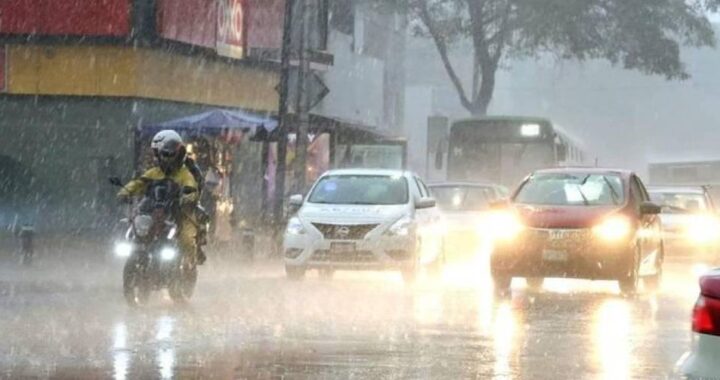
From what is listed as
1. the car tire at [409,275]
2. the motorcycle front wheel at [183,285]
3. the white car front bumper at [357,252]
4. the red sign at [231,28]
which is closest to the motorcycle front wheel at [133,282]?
the motorcycle front wheel at [183,285]

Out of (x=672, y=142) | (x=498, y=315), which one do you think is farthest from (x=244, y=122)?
(x=672, y=142)

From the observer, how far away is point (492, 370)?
12.6 m

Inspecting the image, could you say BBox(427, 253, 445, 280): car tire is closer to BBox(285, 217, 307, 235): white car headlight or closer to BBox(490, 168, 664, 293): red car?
BBox(285, 217, 307, 235): white car headlight

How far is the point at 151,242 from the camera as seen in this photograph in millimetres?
17891

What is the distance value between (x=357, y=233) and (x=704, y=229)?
9.35m

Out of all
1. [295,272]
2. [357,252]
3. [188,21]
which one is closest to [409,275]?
[357,252]

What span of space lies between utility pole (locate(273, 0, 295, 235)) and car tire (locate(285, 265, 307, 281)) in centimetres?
654

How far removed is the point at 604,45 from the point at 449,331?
37340mm

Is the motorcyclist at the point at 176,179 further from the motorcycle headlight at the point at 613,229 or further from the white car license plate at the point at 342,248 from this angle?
the motorcycle headlight at the point at 613,229

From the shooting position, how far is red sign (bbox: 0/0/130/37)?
1268 inches

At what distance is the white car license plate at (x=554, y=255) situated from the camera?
20.8m

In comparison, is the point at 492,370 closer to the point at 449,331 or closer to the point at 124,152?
the point at 449,331

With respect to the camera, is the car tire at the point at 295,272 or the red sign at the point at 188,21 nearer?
the car tire at the point at 295,272

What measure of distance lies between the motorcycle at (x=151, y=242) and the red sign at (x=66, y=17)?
14722 millimetres
